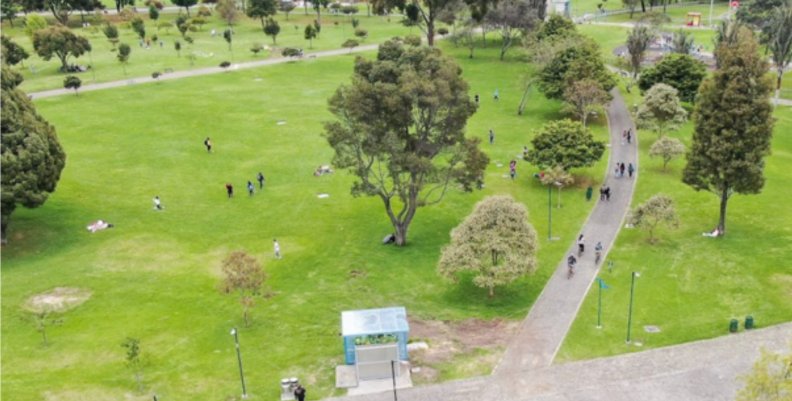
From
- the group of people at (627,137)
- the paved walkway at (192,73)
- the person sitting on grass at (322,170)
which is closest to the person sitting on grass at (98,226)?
the person sitting on grass at (322,170)

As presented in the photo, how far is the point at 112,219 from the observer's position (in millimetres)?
60469

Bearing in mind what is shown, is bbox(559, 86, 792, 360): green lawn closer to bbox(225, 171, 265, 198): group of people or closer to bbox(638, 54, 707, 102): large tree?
bbox(638, 54, 707, 102): large tree

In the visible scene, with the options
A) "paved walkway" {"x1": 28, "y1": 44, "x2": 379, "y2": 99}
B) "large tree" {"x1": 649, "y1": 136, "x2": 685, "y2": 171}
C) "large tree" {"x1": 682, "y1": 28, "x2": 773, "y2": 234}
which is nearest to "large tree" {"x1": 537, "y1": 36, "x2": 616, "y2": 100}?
"large tree" {"x1": 649, "y1": 136, "x2": 685, "y2": 171}

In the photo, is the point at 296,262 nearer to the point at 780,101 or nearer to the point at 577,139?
the point at 577,139

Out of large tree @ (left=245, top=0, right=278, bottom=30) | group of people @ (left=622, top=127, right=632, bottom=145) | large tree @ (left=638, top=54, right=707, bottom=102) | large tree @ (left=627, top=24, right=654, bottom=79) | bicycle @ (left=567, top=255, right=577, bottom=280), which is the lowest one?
bicycle @ (left=567, top=255, right=577, bottom=280)

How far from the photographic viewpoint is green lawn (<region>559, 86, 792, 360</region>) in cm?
4316

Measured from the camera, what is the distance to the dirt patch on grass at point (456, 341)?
40.6 meters

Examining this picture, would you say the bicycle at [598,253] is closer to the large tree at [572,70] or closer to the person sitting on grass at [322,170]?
the person sitting on grass at [322,170]

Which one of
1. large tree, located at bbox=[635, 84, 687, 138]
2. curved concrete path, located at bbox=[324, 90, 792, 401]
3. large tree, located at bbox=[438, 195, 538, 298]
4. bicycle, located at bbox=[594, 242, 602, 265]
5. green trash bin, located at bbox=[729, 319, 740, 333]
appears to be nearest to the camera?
curved concrete path, located at bbox=[324, 90, 792, 401]

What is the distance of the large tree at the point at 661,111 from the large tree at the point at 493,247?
3523 centimetres

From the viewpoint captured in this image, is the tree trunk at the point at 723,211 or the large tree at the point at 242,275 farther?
the tree trunk at the point at 723,211

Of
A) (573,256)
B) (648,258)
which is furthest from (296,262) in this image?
(648,258)

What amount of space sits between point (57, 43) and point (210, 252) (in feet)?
233

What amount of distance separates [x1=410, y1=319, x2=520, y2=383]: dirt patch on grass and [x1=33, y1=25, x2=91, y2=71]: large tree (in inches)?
3459
